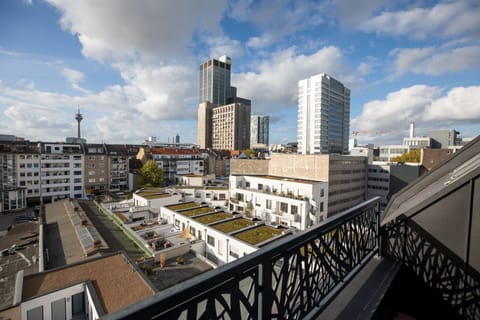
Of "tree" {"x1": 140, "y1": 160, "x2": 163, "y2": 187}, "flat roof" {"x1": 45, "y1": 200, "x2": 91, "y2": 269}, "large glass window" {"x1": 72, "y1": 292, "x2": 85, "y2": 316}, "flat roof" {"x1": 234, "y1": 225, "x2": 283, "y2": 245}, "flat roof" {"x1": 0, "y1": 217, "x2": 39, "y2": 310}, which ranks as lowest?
"flat roof" {"x1": 0, "y1": 217, "x2": 39, "y2": 310}

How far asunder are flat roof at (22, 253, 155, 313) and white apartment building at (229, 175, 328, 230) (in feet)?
45.4

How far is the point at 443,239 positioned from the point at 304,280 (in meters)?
2.25

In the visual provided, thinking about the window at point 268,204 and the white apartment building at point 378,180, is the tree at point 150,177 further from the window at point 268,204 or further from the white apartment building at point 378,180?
the white apartment building at point 378,180

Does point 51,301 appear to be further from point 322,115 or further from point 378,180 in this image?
point 322,115

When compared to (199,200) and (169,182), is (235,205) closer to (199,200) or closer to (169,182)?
(199,200)

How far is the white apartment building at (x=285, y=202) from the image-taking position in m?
19.4

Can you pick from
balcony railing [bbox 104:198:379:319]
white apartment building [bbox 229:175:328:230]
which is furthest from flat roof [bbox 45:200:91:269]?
white apartment building [bbox 229:175:328:230]

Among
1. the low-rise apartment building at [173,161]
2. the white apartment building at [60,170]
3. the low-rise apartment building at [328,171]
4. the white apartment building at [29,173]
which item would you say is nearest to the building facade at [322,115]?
the low-rise apartment building at [328,171]

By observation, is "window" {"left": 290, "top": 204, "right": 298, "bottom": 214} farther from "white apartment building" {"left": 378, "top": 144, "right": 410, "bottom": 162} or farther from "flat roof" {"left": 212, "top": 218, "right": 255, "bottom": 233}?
"white apartment building" {"left": 378, "top": 144, "right": 410, "bottom": 162}

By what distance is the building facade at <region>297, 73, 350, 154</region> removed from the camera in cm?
5741

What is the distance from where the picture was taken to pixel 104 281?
750 cm

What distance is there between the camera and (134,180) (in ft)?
115

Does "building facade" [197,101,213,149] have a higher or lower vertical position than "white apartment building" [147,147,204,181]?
higher

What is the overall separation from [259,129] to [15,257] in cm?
9889
